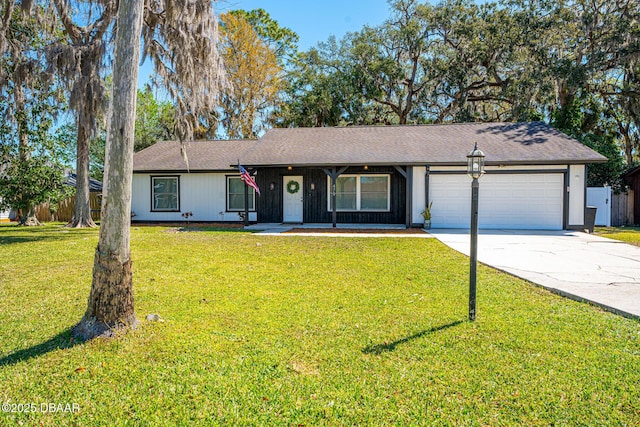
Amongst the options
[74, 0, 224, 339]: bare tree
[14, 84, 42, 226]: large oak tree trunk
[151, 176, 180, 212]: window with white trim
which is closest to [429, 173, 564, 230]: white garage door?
[151, 176, 180, 212]: window with white trim

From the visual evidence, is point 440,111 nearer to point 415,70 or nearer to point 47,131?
point 415,70

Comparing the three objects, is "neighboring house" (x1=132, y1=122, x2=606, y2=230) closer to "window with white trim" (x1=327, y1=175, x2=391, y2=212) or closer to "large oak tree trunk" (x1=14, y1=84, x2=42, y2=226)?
"window with white trim" (x1=327, y1=175, x2=391, y2=212)

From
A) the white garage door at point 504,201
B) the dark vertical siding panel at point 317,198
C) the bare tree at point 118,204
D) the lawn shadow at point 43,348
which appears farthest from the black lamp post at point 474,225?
the dark vertical siding panel at point 317,198

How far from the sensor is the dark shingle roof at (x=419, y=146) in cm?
1219

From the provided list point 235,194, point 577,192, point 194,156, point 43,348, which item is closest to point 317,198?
point 235,194

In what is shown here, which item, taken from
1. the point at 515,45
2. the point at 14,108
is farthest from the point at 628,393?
the point at 515,45

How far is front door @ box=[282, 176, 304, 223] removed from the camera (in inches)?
570

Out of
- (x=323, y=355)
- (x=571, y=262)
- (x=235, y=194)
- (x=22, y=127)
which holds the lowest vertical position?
(x=323, y=355)

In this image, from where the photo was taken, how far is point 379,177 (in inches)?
546

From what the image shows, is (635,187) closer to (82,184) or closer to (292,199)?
(292,199)

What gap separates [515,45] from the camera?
1980cm

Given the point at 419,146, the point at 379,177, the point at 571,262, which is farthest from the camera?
the point at 379,177

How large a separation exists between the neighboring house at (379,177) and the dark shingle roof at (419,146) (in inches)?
1.5

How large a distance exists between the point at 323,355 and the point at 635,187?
721 inches
